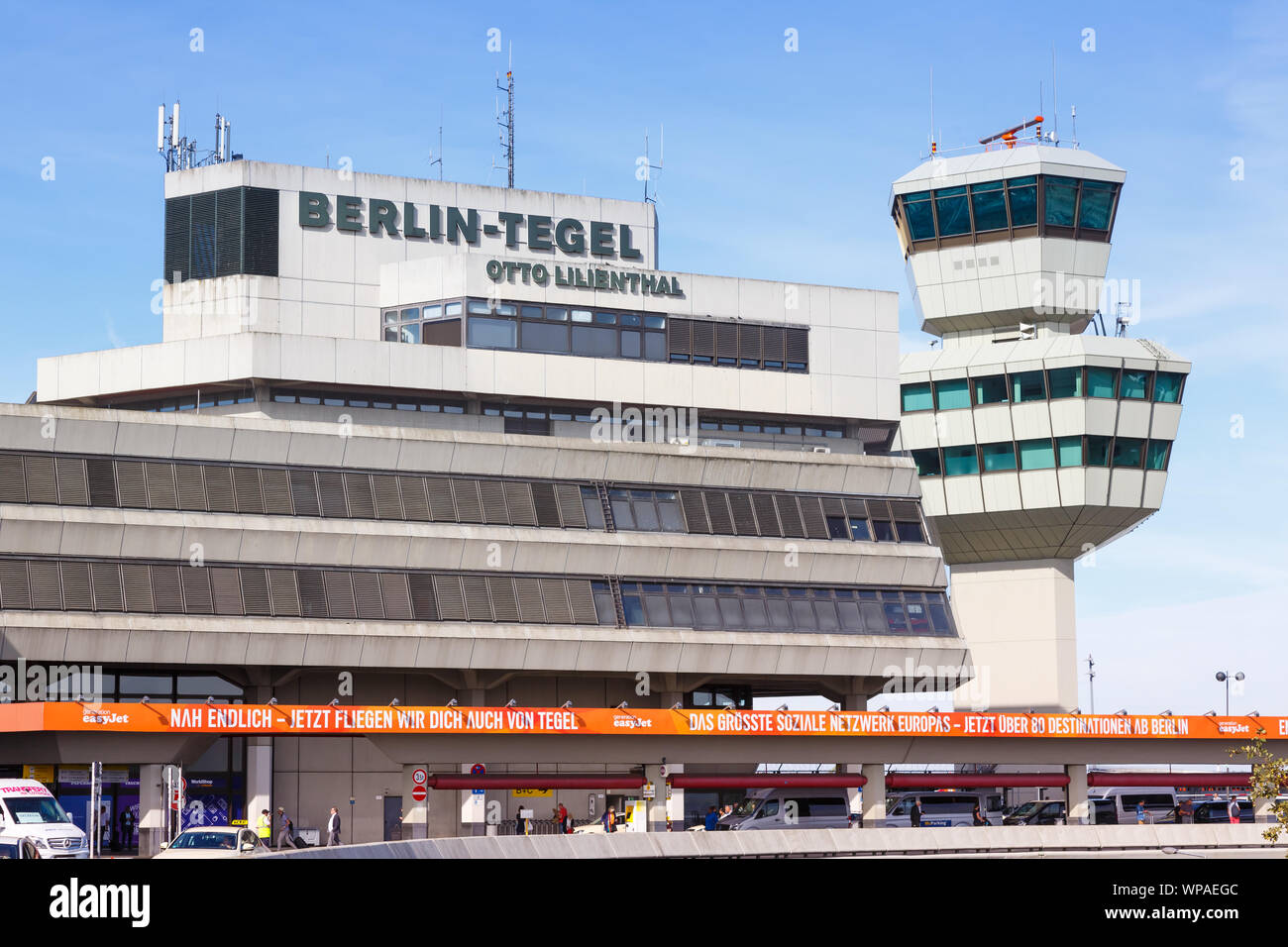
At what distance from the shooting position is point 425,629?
5675cm

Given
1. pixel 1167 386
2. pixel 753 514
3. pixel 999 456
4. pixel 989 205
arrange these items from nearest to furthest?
pixel 753 514
pixel 1167 386
pixel 999 456
pixel 989 205

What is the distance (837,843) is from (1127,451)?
37338mm

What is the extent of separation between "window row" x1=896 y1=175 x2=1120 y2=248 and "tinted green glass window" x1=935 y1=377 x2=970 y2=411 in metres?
7.48

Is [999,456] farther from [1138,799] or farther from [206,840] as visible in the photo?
[206,840]

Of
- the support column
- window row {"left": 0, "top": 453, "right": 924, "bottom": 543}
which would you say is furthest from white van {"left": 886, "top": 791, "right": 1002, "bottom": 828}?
window row {"left": 0, "top": 453, "right": 924, "bottom": 543}

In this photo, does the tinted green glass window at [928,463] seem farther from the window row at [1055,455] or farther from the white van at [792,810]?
the white van at [792,810]

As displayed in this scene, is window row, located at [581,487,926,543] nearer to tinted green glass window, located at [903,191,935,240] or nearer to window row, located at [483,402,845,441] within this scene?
window row, located at [483,402,845,441]

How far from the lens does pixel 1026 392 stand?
269ft

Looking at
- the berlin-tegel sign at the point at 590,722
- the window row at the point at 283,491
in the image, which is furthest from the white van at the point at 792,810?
the window row at the point at 283,491

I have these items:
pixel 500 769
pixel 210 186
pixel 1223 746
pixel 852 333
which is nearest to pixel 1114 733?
pixel 1223 746

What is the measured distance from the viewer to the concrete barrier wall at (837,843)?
131 feet

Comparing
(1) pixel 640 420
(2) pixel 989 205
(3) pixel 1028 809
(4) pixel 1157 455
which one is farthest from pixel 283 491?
(4) pixel 1157 455

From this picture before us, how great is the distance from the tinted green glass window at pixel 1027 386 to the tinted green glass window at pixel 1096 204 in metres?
8.07
